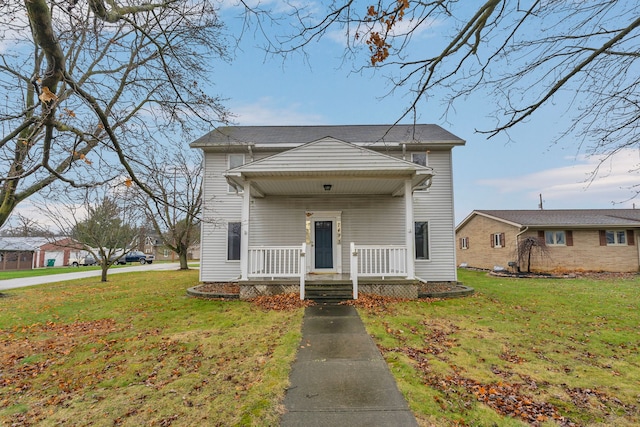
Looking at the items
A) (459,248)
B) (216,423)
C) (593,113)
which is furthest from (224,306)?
(459,248)

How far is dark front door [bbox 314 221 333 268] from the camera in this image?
36.4 feet

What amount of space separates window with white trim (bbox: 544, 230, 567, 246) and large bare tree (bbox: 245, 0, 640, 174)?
16991mm

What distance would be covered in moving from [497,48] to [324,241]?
8228mm

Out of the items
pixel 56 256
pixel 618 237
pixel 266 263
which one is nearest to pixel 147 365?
pixel 266 263

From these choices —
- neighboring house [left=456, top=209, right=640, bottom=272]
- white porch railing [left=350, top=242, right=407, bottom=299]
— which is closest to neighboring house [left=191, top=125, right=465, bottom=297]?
white porch railing [left=350, top=242, right=407, bottom=299]

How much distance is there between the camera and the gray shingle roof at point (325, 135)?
38.1 feet

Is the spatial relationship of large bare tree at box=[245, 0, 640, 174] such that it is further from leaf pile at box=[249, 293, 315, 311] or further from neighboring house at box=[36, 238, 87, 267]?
neighboring house at box=[36, 238, 87, 267]

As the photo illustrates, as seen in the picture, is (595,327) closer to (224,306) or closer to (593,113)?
(593,113)

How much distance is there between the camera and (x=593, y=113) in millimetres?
4094

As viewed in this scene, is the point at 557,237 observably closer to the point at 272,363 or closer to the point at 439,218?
the point at 439,218

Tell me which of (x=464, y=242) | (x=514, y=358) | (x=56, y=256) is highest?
(x=464, y=242)

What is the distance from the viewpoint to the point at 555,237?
59.6 ft

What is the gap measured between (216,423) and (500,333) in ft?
17.5

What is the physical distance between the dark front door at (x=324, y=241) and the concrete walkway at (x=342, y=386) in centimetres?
537
